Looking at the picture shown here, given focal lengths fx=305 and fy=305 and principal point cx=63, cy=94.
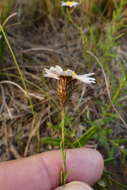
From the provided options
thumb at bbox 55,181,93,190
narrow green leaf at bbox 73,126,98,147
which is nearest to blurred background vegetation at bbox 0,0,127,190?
narrow green leaf at bbox 73,126,98,147

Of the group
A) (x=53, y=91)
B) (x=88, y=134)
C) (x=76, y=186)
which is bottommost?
(x=76, y=186)

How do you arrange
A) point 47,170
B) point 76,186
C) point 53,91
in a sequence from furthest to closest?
point 53,91 < point 47,170 < point 76,186

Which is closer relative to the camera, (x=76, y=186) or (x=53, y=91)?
(x=76, y=186)

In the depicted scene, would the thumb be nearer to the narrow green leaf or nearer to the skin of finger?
the skin of finger

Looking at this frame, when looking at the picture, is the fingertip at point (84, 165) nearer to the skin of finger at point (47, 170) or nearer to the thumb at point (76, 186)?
the skin of finger at point (47, 170)

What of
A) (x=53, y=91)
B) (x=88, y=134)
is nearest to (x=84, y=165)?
(x=88, y=134)

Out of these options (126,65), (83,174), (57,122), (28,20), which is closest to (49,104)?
(57,122)

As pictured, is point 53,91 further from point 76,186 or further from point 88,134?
point 76,186
